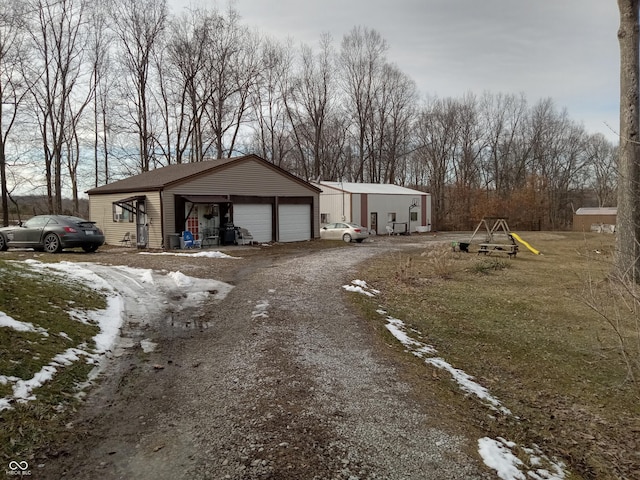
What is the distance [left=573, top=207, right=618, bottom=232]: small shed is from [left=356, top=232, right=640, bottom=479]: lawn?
120 feet

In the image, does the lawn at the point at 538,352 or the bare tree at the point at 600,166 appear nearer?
the lawn at the point at 538,352

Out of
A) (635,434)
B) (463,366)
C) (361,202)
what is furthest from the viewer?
(361,202)

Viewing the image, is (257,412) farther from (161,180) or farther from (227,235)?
(161,180)

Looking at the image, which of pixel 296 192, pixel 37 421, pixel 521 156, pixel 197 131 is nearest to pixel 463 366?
pixel 37 421

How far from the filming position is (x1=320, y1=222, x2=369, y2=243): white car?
Result: 84.0ft

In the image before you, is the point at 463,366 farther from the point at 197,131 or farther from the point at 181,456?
the point at 197,131

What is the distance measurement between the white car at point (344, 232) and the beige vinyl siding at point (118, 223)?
1088cm

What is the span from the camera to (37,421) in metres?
3.25

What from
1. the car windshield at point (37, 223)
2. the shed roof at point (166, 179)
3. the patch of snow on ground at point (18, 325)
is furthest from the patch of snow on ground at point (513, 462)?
the shed roof at point (166, 179)

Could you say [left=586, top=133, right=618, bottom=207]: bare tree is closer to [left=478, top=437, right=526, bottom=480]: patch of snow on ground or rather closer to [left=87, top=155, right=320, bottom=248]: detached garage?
[left=87, top=155, right=320, bottom=248]: detached garage

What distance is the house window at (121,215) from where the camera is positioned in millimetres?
19759

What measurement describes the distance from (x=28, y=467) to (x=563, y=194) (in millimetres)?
58398

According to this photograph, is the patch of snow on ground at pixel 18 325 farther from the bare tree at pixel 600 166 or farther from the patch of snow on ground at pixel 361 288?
the bare tree at pixel 600 166

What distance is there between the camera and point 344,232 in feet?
84.7
